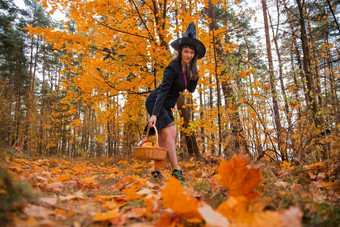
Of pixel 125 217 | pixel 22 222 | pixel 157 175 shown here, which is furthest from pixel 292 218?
pixel 157 175

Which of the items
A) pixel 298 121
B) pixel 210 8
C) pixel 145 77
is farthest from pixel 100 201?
pixel 210 8

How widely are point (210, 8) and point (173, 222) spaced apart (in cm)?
669

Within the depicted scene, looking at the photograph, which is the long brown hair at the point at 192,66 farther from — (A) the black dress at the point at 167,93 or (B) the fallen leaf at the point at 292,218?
(B) the fallen leaf at the point at 292,218

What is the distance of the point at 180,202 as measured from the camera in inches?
31.0

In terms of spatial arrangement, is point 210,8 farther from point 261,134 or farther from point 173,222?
point 173,222

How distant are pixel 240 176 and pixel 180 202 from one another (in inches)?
15.8

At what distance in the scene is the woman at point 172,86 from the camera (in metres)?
Answer: 2.79

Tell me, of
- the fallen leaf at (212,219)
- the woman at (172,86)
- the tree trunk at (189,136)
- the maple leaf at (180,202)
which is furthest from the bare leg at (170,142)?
the tree trunk at (189,136)

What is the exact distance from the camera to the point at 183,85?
292cm

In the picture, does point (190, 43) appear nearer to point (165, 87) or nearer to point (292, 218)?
point (165, 87)

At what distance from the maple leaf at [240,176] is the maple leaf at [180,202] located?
1.03 ft

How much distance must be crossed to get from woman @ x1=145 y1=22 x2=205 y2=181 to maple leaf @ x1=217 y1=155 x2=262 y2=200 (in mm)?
1667

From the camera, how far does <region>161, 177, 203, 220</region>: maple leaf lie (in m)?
0.78

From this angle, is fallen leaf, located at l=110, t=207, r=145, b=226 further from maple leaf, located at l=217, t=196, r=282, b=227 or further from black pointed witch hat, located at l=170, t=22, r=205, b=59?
black pointed witch hat, located at l=170, t=22, r=205, b=59
